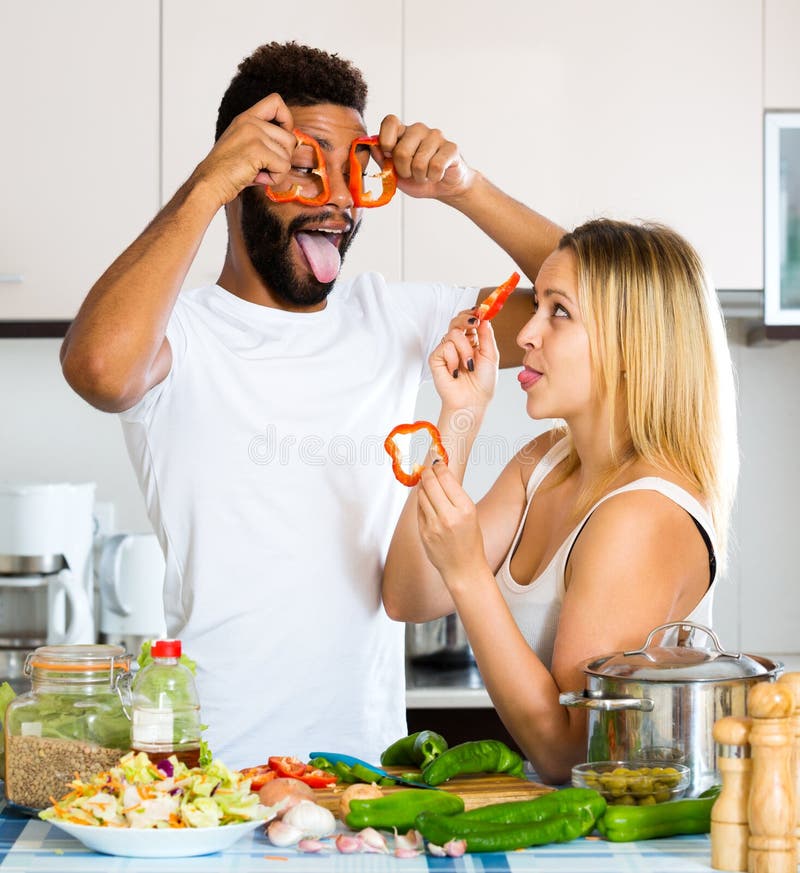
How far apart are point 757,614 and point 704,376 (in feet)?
5.55

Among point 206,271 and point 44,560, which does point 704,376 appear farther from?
point 44,560

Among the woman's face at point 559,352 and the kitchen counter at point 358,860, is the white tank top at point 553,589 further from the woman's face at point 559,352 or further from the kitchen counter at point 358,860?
the kitchen counter at point 358,860

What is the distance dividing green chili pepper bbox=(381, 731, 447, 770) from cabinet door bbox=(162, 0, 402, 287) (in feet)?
5.32

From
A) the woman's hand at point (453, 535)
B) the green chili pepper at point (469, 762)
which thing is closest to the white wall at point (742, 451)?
the woman's hand at point (453, 535)

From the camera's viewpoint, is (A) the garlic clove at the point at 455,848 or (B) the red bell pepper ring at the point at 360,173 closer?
(A) the garlic clove at the point at 455,848

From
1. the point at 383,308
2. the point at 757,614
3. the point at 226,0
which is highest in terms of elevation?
the point at 226,0

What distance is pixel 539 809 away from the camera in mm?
1035

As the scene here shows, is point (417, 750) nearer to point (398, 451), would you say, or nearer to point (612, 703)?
point (612, 703)

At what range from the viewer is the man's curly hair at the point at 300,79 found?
167 cm

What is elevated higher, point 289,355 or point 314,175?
point 314,175

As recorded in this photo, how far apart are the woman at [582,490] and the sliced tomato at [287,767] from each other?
0.82 ft

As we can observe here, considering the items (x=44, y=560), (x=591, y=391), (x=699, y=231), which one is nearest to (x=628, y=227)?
(x=591, y=391)

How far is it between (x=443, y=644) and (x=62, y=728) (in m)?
1.75

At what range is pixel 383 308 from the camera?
5.79 feet
